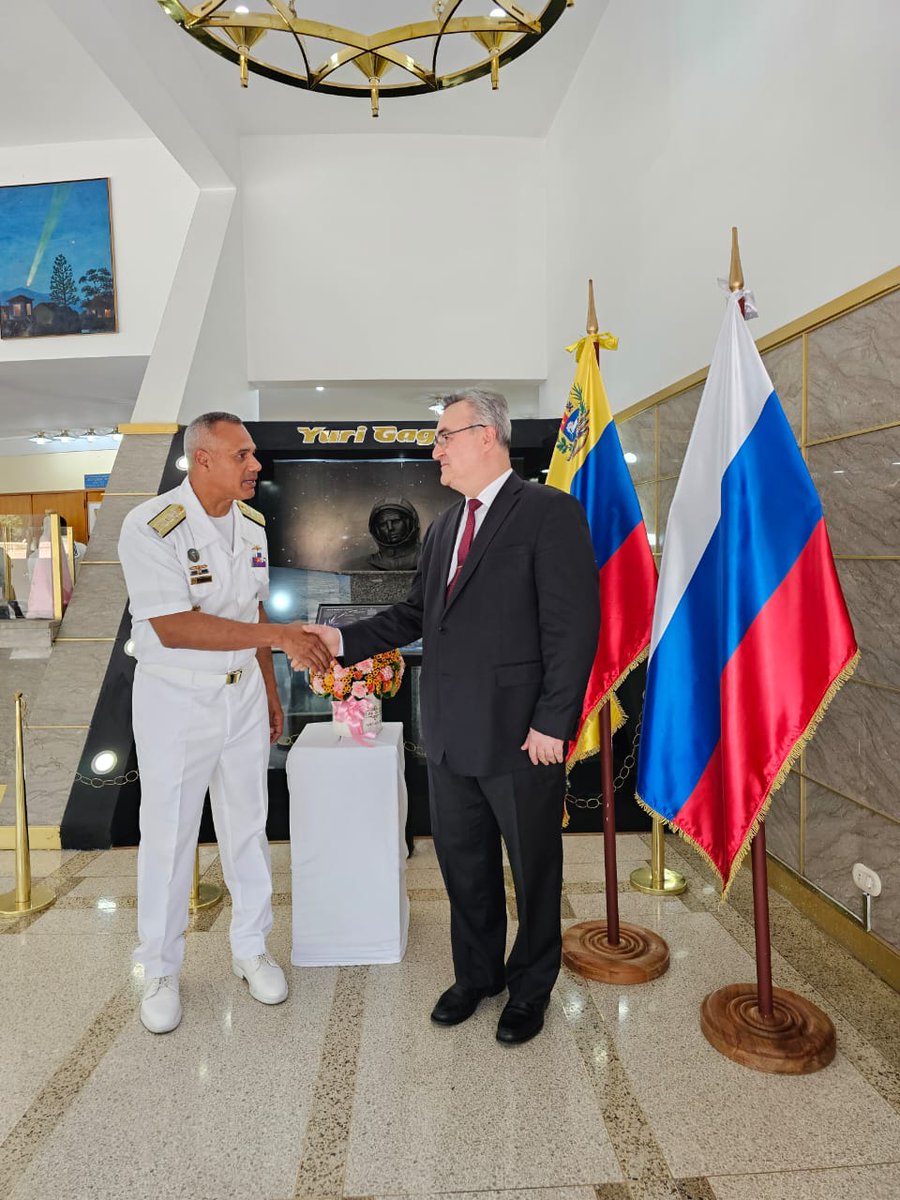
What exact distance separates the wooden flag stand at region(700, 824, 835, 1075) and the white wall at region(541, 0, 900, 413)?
2.01 meters

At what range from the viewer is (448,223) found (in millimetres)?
6297

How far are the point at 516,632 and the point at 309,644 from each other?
2.50ft

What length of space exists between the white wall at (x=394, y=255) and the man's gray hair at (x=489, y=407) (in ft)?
13.8

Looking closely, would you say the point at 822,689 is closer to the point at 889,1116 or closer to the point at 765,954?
the point at 765,954

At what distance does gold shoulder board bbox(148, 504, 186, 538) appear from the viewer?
7.84 feet

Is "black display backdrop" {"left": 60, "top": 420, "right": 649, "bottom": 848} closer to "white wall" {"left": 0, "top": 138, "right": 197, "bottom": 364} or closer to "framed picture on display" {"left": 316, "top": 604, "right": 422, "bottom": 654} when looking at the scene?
"framed picture on display" {"left": 316, "top": 604, "right": 422, "bottom": 654}

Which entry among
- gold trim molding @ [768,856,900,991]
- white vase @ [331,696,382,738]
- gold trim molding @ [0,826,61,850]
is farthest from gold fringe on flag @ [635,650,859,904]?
gold trim molding @ [0,826,61,850]

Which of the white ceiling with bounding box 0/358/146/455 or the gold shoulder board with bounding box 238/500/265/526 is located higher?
the white ceiling with bounding box 0/358/146/455

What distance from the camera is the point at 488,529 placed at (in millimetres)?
2264

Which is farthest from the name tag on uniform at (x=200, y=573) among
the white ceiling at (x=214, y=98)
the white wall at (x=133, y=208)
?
the white wall at (x=133, y=208)

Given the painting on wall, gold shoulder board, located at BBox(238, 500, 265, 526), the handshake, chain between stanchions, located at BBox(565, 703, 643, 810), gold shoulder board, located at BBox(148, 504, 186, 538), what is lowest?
chain between stanchions, located at BBox(565, 703, 643, 810)

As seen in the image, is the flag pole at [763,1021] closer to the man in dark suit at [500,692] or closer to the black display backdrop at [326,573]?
the man in dark suit at [500,692]

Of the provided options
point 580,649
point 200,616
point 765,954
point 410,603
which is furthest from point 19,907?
point 765,954

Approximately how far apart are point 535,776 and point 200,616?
3.64 feet
